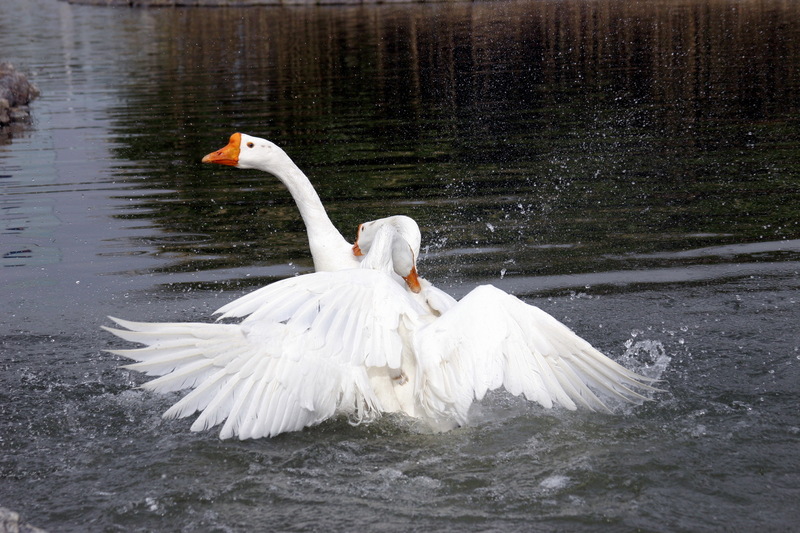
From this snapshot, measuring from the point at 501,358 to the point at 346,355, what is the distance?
30.8 inches

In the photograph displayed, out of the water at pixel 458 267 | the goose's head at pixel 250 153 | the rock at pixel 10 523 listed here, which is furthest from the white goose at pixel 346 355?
the goose's head at pixel 250 153

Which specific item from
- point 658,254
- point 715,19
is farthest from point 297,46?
point 658,254

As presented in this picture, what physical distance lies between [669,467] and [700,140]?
8415 millimetres

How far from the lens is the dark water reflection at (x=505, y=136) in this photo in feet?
29.6

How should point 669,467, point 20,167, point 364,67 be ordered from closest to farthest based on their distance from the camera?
point 669,467, point 20,167, point 364,67

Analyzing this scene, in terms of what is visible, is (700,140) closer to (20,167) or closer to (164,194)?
(164,194)

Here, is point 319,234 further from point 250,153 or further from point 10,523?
point 10,523

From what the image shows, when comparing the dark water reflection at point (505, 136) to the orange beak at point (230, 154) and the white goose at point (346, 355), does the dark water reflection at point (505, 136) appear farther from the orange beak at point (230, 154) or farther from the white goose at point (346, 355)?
the white goose at point (346, 355)

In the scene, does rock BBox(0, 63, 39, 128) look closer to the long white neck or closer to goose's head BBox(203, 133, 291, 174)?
goose's head BBox(203, 133, 291, 174)

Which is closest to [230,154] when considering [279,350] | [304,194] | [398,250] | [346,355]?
[304,194]

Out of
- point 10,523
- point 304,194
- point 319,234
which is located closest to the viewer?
point 10,523

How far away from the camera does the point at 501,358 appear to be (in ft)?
15.7

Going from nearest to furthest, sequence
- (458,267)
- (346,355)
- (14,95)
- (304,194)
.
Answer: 1. (346,355)
2. (304,194)
3. (458,267)
4. (14,95)

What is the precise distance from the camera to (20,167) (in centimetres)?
1365
